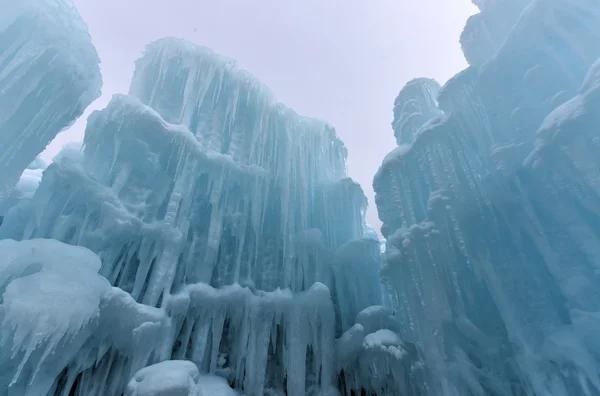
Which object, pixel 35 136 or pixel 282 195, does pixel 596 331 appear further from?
pixel 35 136

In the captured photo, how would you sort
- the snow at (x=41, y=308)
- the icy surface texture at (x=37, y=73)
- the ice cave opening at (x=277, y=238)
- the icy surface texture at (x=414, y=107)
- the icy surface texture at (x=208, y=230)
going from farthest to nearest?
the icy surface texture at (x=414, y=107)
the icy surface texture at (x=208, y=230)
the icy surface texture at (x=37, y=73)
the ice cave opening at (x=277, y=238)
the snow at (x=41, y=308)

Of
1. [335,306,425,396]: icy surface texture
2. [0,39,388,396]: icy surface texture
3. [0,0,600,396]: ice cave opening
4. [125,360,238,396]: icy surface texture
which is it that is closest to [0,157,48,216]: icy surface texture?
[0,0,600,396]: ice cave opening

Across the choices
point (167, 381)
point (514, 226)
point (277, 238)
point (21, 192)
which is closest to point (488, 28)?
point (514, 226)

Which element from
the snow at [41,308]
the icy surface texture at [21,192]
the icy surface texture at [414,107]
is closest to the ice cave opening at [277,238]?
the snow at [41,308]

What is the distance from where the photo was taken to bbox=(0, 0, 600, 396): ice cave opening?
20.1 ft

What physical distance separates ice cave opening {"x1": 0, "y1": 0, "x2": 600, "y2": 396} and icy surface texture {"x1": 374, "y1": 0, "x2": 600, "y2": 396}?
0.13 feet

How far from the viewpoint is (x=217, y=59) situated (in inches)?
477

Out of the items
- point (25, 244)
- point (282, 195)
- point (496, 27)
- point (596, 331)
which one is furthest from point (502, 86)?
point (25, 244)

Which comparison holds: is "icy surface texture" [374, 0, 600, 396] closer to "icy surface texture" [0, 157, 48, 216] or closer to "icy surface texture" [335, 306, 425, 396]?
"icy surface texture" [335, 306, 425, 396]

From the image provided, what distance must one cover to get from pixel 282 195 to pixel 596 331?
28.3 feet

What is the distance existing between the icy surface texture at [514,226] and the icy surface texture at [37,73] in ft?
29.8

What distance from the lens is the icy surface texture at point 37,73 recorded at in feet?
21.1

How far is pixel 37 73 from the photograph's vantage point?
22.6 ft

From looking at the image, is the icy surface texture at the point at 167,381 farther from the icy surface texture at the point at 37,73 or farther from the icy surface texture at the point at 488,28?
the icy surface texture at the point at 488,28
